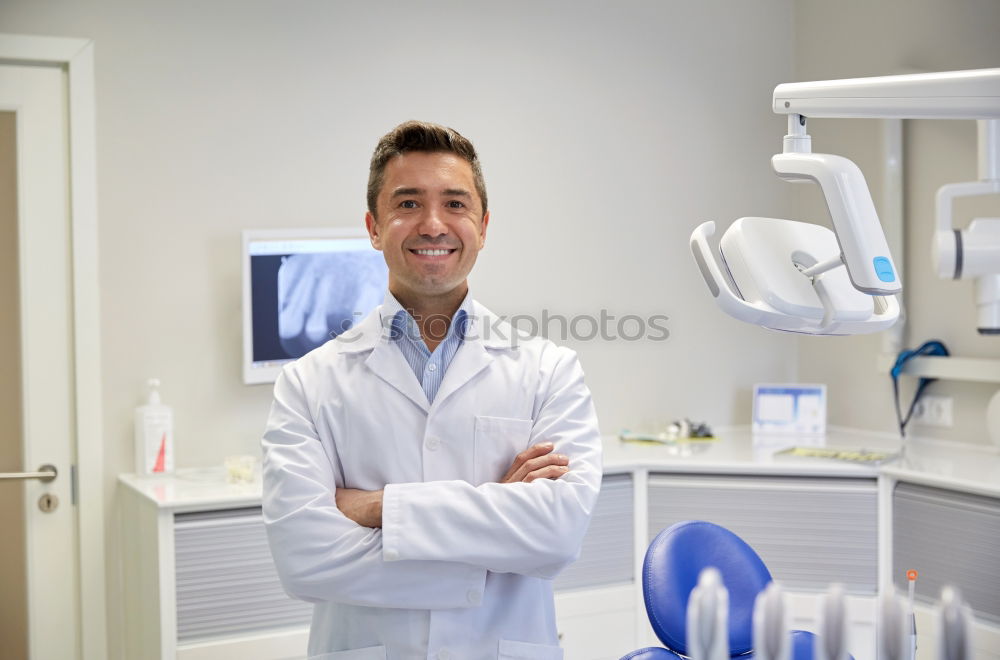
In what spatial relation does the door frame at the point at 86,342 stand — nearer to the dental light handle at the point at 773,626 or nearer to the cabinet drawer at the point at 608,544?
the cabinet drawer at the point at 608,544

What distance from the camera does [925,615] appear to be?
2.79 metres

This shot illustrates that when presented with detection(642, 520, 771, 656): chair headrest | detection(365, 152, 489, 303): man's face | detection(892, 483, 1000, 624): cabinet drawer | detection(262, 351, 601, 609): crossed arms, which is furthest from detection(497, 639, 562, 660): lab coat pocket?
detection(892, 483, 1000, 624): cabinet drawer

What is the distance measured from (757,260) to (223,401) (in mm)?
2216

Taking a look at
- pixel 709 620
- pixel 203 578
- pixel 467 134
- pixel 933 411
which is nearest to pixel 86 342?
pixel 203 578

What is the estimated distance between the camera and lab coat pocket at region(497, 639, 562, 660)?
1.69m

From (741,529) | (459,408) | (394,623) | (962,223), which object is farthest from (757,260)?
(962,223)

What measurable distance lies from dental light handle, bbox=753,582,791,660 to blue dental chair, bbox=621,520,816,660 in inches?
35.1

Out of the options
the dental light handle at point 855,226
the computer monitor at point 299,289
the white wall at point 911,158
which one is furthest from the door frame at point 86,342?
the white wall at point 911,158

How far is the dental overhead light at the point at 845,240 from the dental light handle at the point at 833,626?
0.99 feet

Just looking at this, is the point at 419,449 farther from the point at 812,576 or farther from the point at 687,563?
the point at 812,576

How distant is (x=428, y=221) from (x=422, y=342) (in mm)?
246

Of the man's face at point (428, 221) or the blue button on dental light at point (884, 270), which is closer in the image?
the blue button on dental light at point (884, 270)

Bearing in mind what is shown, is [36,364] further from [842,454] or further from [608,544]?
[842,454]

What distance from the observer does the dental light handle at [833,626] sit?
93 cm
